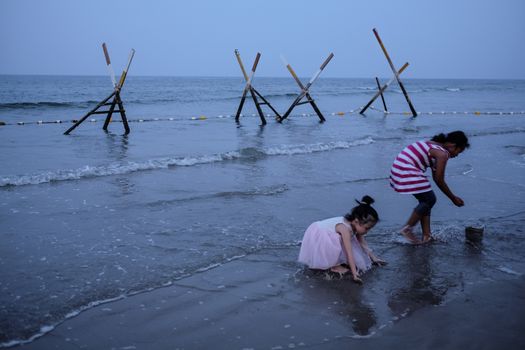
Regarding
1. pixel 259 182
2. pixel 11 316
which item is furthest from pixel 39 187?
pixel 11 316

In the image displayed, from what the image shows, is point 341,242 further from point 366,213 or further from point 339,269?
point 366,213

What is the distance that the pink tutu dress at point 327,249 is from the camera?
466 cm

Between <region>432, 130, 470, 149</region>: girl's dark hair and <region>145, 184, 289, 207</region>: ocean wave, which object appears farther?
<region>145, 184, 289, 207</region>: ocean wave

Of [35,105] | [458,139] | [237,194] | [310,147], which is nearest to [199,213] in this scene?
[237,194]

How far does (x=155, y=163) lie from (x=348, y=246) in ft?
23.5

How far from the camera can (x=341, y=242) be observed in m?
4.71

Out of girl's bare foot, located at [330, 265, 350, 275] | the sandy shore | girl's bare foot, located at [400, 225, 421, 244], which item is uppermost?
girl's bare foot, located at [400, 225, 421, 244]

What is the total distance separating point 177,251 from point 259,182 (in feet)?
13.2

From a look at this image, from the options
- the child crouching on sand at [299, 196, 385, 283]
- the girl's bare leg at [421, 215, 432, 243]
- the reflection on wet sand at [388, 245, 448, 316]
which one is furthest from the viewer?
the girl's bare leg at [421, 215, 432, 243]

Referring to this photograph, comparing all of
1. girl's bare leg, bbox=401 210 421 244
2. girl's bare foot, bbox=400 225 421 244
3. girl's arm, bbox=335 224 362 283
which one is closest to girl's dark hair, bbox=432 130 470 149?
girl's bare leg, bbox=401 210 421 244

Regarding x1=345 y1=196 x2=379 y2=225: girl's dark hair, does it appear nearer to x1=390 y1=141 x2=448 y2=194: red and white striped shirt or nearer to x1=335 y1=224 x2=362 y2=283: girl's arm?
x1=335 y1=224 x2=362 y2=283: girl's arm

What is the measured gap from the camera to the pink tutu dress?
4.66 m

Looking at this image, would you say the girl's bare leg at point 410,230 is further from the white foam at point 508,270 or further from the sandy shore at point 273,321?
the sandy shore at point 273,321

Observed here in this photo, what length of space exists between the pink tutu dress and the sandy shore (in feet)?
0.78
